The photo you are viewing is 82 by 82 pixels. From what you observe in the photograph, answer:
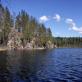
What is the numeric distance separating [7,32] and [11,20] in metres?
17.2

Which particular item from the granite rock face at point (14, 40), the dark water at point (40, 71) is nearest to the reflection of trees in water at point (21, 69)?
the dark water at point (40, 71)

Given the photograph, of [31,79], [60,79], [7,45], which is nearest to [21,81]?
[31,79]

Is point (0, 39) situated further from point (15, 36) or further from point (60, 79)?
point (60, 79)

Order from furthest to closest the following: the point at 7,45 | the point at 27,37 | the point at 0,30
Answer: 1. the point at 27,37
2. the point at 7,45
3. the point at 0,30

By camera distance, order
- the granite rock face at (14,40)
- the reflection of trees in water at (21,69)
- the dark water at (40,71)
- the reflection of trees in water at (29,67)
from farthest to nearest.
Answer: the granite rock face at (14,40) < the reflection of trees in water at (29,67) < the reflection of trees in water at (21,69) < the dark water at (40,71)

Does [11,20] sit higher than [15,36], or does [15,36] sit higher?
[11,20]

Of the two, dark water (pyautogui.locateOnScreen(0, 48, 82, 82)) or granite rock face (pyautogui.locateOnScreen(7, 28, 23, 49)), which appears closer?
dark water (pyautogui.locateOnScreen(0, 48, 82, 82))

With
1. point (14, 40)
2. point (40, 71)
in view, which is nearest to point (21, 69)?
point (40, 71)

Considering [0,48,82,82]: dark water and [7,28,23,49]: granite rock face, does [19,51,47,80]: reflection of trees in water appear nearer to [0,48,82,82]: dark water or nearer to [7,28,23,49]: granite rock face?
[0,48,82,82]: dark water

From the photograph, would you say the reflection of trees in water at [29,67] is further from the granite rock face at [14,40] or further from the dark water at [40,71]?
the granite rock face at [14,40]

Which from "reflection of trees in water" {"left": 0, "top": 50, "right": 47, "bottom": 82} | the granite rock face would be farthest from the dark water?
the granite rock face

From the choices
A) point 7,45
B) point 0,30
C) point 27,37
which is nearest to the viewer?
point 0,30

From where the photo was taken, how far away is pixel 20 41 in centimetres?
18538

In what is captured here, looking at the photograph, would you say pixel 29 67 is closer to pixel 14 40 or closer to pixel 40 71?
pixel 40 71
